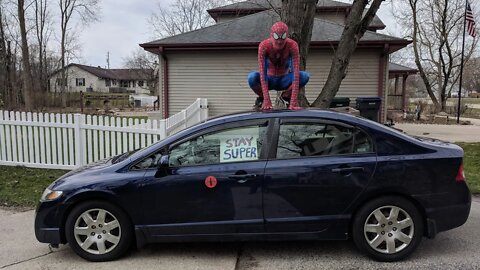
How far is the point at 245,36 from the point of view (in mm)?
14125

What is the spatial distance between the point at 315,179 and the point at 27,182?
5780 mm

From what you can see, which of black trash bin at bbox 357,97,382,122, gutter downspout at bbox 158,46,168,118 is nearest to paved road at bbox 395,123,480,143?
black trash bin at bbox 357,97,382,122

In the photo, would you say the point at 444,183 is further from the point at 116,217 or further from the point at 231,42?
the point at 231,42

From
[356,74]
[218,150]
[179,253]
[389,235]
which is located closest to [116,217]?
[179,253]

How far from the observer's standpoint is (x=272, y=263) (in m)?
4.02

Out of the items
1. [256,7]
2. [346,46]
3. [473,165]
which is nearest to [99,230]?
[346,46]

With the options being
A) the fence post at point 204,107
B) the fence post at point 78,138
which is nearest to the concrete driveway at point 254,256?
the fence post at point 78,138

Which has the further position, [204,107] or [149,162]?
[204,107]

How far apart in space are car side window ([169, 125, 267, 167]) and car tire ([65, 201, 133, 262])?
777mm

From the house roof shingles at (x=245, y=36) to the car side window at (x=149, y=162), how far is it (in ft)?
32.5

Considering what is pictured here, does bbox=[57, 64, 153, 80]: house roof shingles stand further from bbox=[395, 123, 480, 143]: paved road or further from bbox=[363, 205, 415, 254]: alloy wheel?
bbox=[363, 205, 415, 254]: alloy wheel

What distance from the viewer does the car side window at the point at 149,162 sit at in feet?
13.6

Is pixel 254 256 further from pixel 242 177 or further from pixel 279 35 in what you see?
pixel 279 35

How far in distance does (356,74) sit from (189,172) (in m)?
10.9
